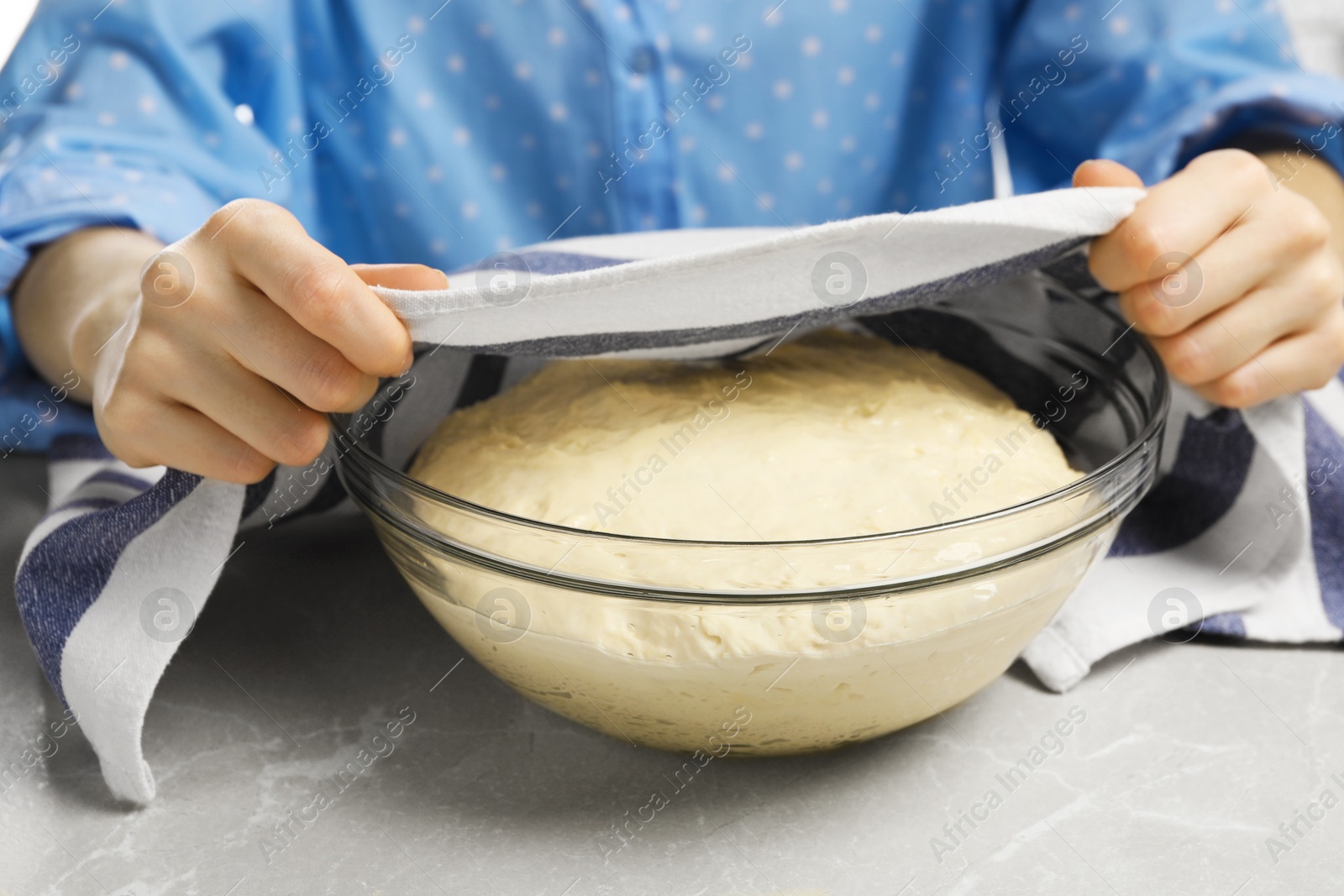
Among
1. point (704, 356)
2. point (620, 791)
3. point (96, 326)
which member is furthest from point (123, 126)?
point (620, 791)

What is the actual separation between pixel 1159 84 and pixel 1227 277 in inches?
15.2

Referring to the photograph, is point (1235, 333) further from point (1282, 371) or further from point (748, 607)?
point (748, 607)

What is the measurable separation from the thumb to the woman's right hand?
14.9 inches

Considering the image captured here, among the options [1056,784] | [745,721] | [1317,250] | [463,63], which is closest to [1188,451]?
[1317,250]

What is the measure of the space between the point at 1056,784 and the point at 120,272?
72 centimetres

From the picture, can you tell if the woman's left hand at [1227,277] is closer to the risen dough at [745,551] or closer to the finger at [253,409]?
the risen dough at [745,551]

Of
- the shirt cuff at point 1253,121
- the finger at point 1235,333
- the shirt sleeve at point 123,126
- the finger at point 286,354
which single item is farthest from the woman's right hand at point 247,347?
the shirt cuff at point 1253,121

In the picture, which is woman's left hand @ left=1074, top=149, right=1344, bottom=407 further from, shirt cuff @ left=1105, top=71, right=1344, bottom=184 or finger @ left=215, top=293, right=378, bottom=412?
finger @ left=215, top=293, right=378, bottom=412

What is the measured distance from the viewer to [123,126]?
87 centimetres

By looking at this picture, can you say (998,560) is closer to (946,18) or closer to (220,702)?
(220,702)

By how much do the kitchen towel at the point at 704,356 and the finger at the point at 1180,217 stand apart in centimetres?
2

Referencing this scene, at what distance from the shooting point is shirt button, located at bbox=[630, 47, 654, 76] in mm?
946

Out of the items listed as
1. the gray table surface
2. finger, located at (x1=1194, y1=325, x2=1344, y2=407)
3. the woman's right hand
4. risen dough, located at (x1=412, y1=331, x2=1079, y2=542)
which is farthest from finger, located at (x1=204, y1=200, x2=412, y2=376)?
finger, located at (x1=1194, y1=325, x2=1344, y2=407)

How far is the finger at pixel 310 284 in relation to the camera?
1.55 ft
